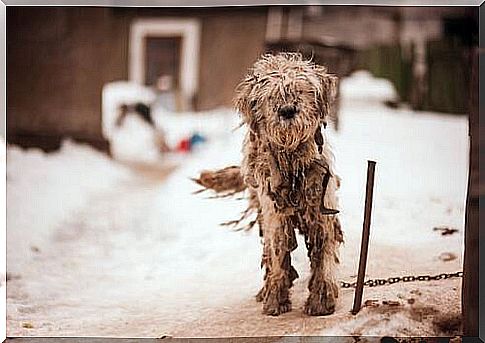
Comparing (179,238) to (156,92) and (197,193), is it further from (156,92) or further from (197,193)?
(156,92)

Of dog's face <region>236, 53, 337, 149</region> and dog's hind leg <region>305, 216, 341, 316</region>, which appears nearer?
dog's face <region>236, 53, 337, 149</region>

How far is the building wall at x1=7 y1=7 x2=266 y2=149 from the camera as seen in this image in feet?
7.66

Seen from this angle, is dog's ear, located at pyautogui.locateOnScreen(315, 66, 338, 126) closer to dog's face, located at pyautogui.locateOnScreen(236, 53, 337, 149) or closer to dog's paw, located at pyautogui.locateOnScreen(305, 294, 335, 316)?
dog's face, located at pyautogui.locateOnScreen(236, 53, 337, 149)

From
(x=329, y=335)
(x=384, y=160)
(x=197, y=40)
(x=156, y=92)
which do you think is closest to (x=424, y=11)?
(x=384, y=160)

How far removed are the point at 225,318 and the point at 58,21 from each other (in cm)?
105

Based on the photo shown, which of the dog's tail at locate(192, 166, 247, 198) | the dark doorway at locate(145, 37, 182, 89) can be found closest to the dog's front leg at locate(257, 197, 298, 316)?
the dog's tail at locate(192, 166, 247, 198)

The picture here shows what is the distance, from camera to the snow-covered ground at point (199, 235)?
2.29 metres

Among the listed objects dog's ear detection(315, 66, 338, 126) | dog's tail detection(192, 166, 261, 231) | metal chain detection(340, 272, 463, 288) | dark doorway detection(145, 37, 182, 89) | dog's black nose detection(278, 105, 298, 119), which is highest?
dark doorway detection(145, 37, 182, 89)

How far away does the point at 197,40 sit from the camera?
7.67ft

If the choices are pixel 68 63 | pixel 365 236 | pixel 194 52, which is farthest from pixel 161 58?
pixel 365 236

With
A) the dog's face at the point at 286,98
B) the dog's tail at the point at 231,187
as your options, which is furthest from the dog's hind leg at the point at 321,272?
the dog's face at the point at 286,98

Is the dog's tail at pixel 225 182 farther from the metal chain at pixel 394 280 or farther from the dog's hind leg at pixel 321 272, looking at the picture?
the metal chain at pixel 394 280

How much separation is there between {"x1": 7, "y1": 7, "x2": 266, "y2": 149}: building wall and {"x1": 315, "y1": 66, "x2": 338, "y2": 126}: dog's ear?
1.05 feet

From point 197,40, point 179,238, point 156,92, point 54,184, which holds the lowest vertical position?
point 179,238
